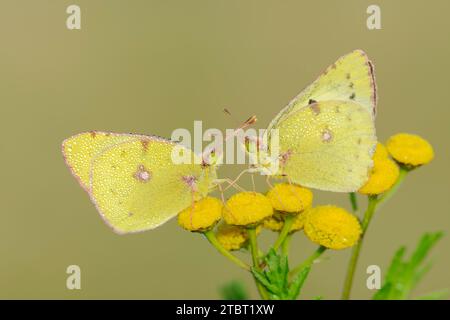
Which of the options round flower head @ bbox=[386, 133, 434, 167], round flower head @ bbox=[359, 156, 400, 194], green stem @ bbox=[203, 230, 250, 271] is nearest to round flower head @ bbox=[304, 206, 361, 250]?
round flower head @ bbox=[359, 156, 400, 194]

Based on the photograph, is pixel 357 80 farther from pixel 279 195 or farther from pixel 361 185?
pixel 279 195

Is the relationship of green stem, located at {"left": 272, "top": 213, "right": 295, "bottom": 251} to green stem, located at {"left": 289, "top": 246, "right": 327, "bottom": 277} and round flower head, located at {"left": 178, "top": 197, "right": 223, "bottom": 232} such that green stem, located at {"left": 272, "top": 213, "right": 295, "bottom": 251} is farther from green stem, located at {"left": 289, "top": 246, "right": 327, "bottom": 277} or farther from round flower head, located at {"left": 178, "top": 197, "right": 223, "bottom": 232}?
round flower head, located at {"left": 178, "top": 197, "right": 223, "bottom": 232}

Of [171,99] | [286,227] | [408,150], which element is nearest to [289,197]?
[286,227]

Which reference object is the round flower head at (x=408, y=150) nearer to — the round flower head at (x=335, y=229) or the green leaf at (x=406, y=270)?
the green leaf at (x=406, y=270)

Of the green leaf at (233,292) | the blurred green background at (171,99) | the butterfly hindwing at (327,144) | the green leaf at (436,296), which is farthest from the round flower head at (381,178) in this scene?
the blurred green background at (171,99)

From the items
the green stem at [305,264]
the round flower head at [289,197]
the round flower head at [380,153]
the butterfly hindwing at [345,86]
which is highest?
the butterfly hindwing at [345,86]

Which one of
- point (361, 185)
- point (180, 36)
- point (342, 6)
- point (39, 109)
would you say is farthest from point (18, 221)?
point (361, 185)

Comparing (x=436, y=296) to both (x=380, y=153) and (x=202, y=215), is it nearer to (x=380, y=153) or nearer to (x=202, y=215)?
(x=380, y=153)
